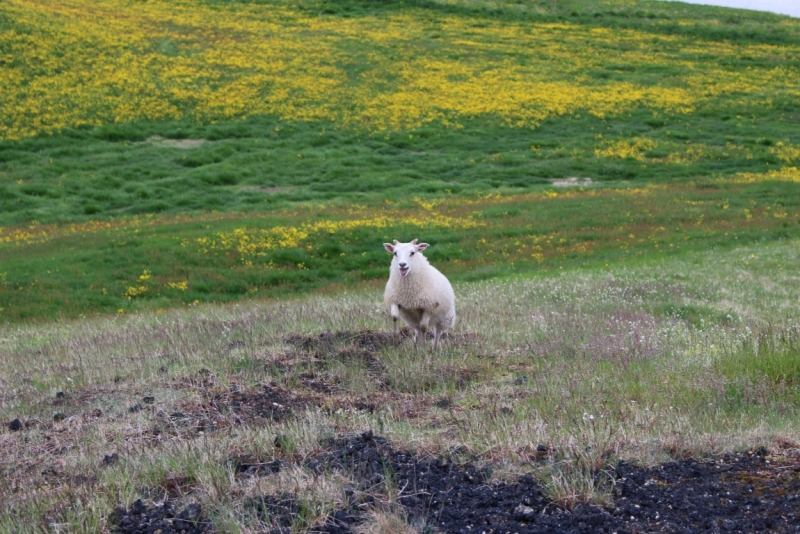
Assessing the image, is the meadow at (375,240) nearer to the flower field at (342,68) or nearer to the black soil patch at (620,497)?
the black soil patch at (620,497)

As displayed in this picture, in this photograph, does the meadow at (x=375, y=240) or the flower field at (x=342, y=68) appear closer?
the meadow at (x=375, y=240)

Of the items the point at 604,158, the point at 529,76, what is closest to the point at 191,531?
the point at 604,158

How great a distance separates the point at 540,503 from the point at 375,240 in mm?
22305

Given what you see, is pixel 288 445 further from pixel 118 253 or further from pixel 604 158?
pixel 604 158

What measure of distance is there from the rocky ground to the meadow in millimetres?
127

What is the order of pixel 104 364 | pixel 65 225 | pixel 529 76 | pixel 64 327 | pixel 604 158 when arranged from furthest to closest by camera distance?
1. pixel 529 76
2. pixel 604 158
3. pixel 65 225
4. pixel 64 327
5. pixel 104 364

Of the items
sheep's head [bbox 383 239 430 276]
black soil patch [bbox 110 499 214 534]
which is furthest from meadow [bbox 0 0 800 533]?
sheep's head [bbox 383 239 430 276]

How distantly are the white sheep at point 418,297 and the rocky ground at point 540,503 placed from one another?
525 centimetres

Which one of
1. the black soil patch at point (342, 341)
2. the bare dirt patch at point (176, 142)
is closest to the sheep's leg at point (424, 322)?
the black soil patch at point (342, 341)

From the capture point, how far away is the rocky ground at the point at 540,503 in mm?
4840

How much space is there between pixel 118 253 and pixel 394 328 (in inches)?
665

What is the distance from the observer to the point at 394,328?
38.4 feet

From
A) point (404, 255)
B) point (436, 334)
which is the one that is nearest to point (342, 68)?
point (404, 255)

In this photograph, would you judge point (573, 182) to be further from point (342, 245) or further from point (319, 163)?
point (342, 245)
